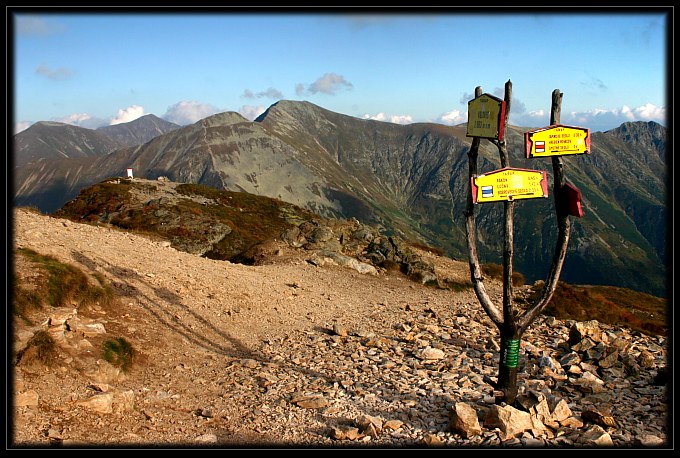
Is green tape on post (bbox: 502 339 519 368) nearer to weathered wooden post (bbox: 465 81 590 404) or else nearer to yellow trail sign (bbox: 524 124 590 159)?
weathered wooden post (bbox: 465 81 590 404)

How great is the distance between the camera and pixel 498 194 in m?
8.92

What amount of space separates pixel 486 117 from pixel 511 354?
511 centimetres

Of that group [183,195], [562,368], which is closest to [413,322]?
Answer: [562,368]

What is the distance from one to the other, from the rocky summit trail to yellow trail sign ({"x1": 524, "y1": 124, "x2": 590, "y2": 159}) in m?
5.00

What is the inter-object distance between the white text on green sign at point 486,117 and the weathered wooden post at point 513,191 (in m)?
0.02

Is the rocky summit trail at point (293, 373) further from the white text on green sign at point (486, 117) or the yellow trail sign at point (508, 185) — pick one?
the white text on green sign at point (486, 117)

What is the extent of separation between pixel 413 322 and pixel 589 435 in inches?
360

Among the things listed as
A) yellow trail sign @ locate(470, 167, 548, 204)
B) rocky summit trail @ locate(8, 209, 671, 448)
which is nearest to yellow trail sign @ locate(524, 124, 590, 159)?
yellow trail sign @ locate(470, 167, 548, 204)

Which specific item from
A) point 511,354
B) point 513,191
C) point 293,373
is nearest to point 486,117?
Answer: point 513,191

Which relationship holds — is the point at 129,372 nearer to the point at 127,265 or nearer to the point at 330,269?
the point at 127,265

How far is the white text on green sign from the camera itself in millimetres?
8727

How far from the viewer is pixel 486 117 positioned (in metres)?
8.96

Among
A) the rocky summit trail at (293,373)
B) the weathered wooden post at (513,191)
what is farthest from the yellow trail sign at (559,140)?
the rocky summit trail at (293,373)

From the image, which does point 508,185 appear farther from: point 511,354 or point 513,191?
point 511,354
